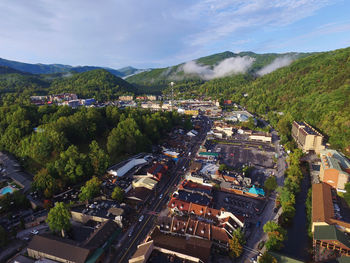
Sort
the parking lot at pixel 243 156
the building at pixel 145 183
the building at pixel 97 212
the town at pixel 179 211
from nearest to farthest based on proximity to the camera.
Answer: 1. the town at pixel 179 211
2. the building at pixel 97 212
3. the building at pixel 145 183
4. the parking lot at pixel 243 156

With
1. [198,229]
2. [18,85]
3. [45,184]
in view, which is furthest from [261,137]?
[18,85]

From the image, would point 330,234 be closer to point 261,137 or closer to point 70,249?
point 70,249

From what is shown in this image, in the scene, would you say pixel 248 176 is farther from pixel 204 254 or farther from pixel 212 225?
pixel 204 254

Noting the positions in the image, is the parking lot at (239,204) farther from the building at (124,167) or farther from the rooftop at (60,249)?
the rooftop at (60,249)

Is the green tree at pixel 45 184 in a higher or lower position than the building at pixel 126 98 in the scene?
lower

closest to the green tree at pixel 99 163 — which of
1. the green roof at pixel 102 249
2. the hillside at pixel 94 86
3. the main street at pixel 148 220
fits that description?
the main street at pixel 148 220

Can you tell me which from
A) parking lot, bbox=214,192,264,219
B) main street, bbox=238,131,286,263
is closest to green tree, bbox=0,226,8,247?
main street, bbox=238,131,286,263

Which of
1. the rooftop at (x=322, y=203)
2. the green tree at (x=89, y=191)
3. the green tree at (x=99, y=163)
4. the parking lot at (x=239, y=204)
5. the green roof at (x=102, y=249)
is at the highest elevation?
the green tree at (x=99, y=163)

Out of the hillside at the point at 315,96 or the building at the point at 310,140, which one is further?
the hillside at the point at 315,96
